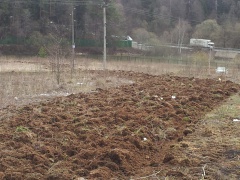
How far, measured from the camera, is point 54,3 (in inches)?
1761

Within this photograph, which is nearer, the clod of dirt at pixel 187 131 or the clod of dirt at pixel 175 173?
the clod of dirt at pixel 175 173

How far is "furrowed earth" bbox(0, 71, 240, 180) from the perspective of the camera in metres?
4.73

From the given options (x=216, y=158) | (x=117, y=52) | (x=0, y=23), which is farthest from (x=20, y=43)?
(x=216, y=158)

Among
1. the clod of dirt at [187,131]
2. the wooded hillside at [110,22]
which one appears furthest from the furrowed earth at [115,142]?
the wooded hillside at [110,22]

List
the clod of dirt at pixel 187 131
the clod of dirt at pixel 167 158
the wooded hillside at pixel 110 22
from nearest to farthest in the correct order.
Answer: the clod of dirt at pixel 167 158 → the clod of dirt at pixel 187 131 → the wooded hillside at pixel 110 22

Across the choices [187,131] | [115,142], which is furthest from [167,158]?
[187,131]

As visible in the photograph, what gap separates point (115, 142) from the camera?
5875mm

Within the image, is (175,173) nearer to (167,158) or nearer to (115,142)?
(167,158)

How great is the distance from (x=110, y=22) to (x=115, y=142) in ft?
126

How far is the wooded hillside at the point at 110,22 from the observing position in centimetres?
4228

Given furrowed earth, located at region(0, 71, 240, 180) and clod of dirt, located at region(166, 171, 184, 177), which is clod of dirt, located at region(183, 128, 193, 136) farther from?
clod of dirt, located at region(166, 171, 184, 177)

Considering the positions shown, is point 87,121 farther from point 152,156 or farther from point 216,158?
point 216,158

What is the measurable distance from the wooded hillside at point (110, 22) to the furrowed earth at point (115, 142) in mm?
29345

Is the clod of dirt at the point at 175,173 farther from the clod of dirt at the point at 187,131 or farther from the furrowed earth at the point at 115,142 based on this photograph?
the clod of dirt at the point at 187,131
